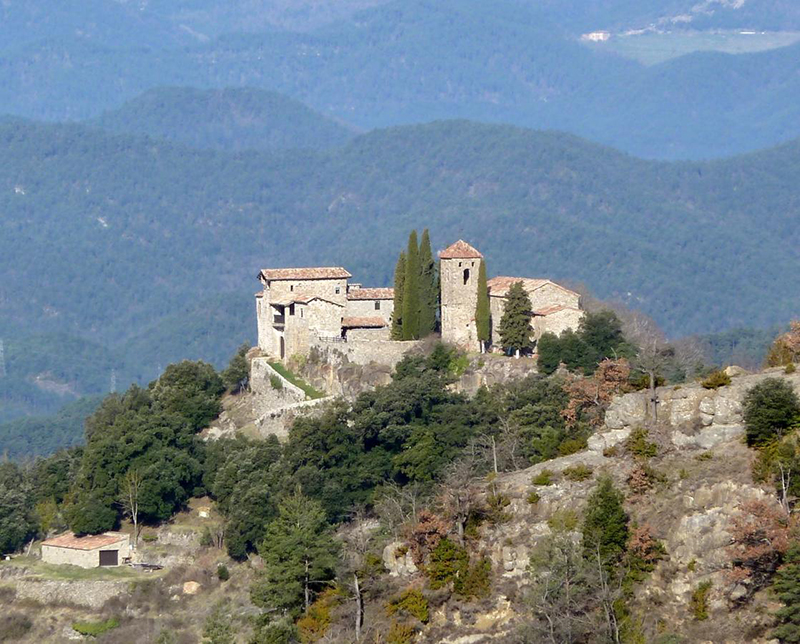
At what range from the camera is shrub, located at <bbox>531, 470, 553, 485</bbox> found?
54625 mm

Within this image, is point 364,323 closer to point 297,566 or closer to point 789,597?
point 297,566

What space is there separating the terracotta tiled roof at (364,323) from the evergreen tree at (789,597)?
3591 cm

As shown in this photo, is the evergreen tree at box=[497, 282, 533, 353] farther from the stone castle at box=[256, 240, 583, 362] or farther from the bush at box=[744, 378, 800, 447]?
the bush at box=[744, 378, 800, 447]

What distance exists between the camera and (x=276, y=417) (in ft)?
256

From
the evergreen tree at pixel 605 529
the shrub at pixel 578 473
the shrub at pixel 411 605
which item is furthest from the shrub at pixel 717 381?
the shrub at pixel 411 605

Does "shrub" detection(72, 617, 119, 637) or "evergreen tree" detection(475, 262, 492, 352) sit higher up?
"evergreen tree" detection(475, 262, 492, 352)

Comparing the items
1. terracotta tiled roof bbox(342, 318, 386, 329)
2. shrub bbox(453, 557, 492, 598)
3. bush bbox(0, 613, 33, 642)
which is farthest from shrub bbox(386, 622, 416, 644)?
terracotta tiled roof bbox(342, 318, 386, 329)

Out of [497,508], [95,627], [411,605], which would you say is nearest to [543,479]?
[497,508]

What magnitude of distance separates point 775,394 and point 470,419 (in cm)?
1870

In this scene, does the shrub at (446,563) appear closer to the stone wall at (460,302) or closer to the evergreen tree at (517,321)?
the evergreen tree at (517,321)

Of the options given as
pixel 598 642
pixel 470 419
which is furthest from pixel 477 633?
pixel 470 419

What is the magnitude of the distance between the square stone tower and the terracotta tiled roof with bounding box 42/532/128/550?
15.9 metres

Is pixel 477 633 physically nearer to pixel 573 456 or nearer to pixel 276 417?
pixel 573 456

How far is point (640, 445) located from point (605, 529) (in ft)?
14.0
